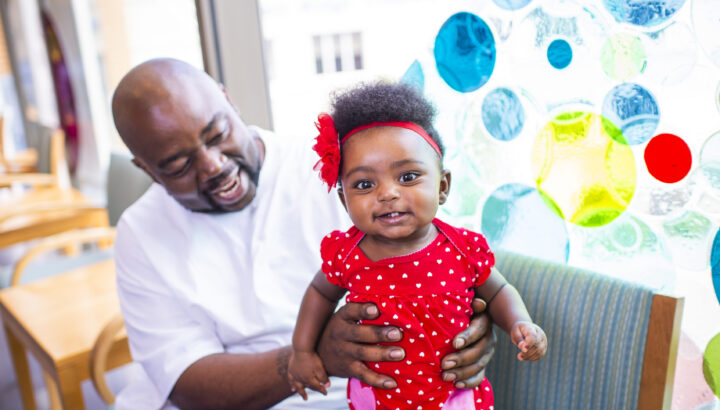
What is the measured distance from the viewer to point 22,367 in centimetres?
236

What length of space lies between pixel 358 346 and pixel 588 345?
462 mm

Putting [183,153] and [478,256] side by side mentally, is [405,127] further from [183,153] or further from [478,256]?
Result: [183,153]

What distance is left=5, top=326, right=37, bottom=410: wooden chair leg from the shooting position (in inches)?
90.4

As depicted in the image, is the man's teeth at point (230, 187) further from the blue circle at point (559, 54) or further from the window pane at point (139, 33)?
the window pane at point (139, 33)

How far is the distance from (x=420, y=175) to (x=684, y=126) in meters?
0.51

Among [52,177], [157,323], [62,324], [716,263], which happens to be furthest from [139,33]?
[716,263]

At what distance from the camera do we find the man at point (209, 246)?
1.31 meters

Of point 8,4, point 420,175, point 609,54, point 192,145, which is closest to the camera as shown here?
point 420,175

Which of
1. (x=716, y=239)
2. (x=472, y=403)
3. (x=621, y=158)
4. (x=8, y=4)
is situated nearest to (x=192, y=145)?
(x=472, y=403)

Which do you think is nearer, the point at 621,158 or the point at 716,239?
the point at 716,239

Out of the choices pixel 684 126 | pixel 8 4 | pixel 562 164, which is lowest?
pixel 562 164

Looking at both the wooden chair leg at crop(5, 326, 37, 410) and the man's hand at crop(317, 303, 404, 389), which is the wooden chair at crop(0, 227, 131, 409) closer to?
the wooden chair leg at crop(5, 326, 37, 410)

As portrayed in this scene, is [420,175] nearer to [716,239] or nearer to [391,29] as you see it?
[716,239]

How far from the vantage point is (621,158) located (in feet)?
3.52
